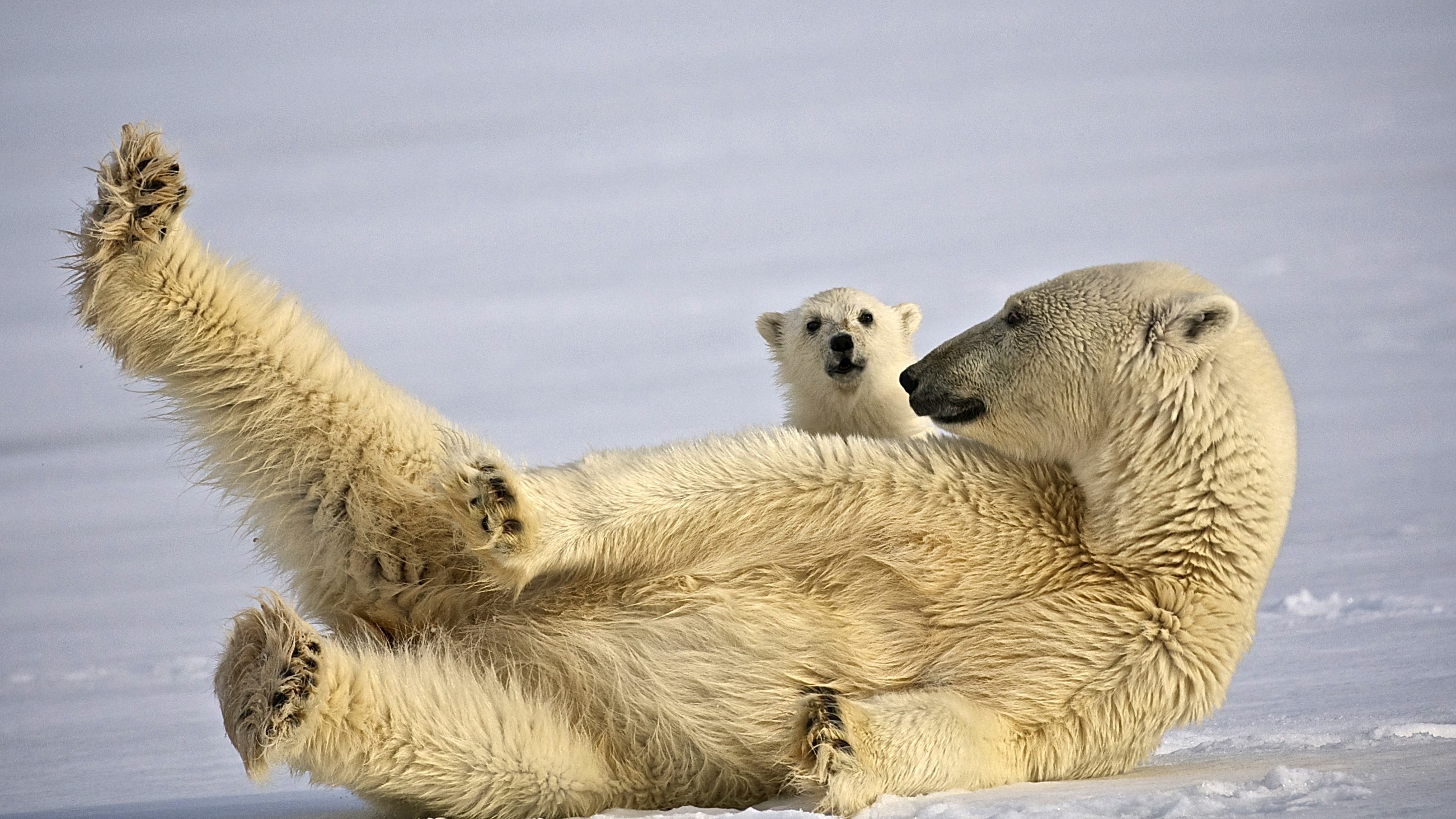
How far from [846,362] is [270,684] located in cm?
276

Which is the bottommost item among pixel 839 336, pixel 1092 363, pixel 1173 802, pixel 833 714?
pixel 1173 802

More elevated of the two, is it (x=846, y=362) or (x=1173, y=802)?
(x=846, y=362)

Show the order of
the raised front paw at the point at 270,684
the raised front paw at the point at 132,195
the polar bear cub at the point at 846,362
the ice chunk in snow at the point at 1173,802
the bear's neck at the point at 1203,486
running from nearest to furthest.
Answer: the ice chunk in snow at the point at 1173,802
the raised front paw at the point at 270,684
the bear's neck at the point at 1203,486
the raised front paw at the point at 132,195
the polar bear cub at the point at 846,362

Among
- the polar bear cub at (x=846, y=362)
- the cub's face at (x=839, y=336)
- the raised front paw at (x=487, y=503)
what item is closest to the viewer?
the raised front paw at (x=487, y=503)

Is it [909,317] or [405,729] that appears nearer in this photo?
[405,729]

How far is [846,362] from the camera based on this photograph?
4664mm

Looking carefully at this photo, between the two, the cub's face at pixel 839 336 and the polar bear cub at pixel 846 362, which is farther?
the cub's face at pixel 839 336

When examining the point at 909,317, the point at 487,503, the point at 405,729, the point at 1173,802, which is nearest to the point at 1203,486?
the point at 1173,802

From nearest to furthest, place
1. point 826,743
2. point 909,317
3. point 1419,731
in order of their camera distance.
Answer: point 826,743 < point 1419,731 < point 909,317

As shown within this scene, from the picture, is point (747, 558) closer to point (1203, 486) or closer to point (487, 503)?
point (487, 503)

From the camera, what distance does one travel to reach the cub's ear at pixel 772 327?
5.42m

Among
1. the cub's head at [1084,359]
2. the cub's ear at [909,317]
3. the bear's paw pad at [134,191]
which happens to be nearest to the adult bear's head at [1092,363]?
the cub's head at [1084,359]

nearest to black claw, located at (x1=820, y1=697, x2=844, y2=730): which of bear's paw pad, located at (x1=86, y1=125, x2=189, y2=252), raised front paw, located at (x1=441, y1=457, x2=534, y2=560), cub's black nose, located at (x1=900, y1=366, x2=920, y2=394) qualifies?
raised front paw, located at (x1=441, y1=457, x2=534, y2=560)

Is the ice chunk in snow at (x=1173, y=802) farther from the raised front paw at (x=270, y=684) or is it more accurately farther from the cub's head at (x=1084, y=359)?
the raised front paw at (x=270, y=684)
